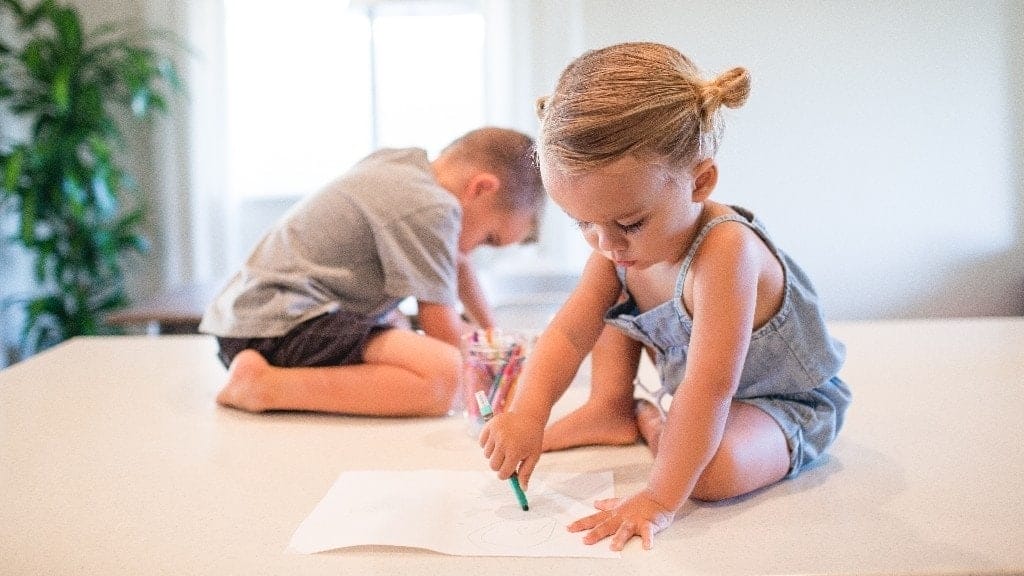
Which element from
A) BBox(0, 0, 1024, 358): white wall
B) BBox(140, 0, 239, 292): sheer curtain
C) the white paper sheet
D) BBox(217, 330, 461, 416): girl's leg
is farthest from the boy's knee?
BBox(140, 0, 239, 292): sheer curtain

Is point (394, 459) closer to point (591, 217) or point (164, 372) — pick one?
point (591, 217)

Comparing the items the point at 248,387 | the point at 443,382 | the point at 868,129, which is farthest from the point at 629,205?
the point at 868,129

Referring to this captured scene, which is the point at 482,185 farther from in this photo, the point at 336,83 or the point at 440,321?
the point at 336,83

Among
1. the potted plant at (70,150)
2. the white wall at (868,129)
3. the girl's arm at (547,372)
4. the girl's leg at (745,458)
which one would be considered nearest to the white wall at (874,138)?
the white wall at (868,129)

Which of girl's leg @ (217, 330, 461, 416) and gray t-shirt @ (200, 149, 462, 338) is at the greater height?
gray t-shirt @ (200, 149, 462, 338)

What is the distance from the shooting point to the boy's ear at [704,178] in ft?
2.93

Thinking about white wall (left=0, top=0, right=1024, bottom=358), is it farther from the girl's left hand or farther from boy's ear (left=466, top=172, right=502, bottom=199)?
the girl's left hand

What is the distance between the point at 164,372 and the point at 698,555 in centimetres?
97

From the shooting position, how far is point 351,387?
1.29 m

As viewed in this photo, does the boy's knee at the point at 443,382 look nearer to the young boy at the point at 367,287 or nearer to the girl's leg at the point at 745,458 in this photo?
the young boy at the point at 367,287

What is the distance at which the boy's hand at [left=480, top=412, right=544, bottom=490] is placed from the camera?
93 centimetres

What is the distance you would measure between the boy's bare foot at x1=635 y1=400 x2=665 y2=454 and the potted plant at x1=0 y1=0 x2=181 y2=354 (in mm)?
2216

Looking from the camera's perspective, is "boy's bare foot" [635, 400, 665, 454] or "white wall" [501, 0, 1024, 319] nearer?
"boy's bare foot" [635, 400, 665, 454]

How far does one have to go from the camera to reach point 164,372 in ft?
4.93
